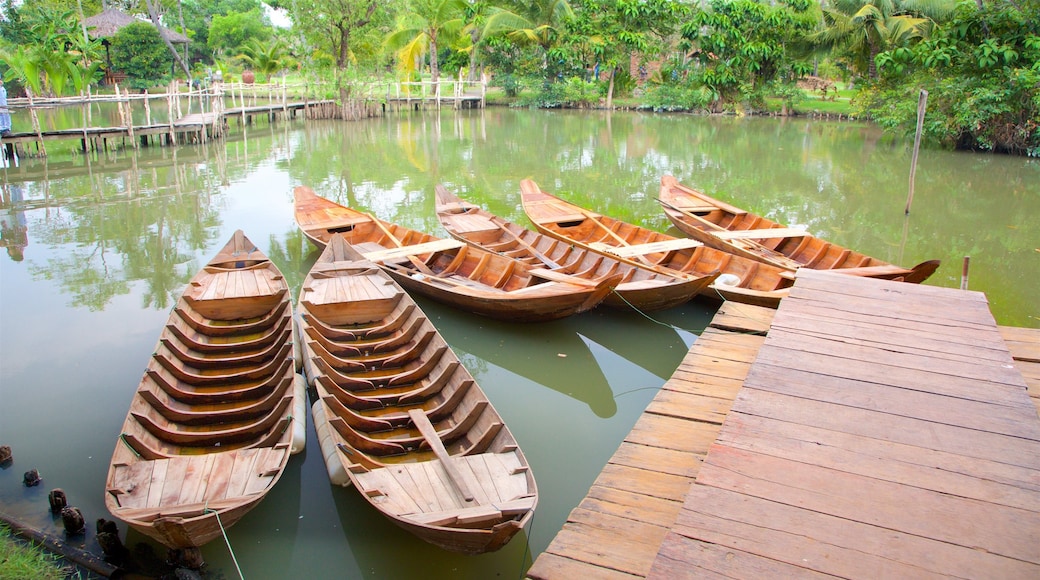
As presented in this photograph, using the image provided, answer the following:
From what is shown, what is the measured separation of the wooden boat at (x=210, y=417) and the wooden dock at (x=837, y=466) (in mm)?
1866

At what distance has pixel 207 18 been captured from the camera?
158 ft

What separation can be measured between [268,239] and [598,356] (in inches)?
249

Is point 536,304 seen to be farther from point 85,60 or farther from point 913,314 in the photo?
point 85,60

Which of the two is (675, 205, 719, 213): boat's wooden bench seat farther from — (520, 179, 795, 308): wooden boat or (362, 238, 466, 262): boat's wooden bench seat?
(362, 238, 466, 262): boat's wooden bench seat

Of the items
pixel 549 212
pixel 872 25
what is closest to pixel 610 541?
pixel 549 212

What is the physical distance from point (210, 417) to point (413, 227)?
22.7ft

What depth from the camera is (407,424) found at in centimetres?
471

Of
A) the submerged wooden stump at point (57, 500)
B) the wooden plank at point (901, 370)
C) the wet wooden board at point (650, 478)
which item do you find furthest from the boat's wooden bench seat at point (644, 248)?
the submerged wooden stump at point (57, 500)

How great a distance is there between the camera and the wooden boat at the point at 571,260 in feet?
22.2

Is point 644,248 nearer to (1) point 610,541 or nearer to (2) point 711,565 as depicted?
(1) point 610,541

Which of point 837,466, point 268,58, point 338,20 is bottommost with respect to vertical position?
point 837,466

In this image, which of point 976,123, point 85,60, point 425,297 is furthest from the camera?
point 85,60

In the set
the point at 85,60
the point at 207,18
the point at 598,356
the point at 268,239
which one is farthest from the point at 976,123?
the point at 207,18

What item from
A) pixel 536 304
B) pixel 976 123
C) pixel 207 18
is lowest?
pixel 536 304
